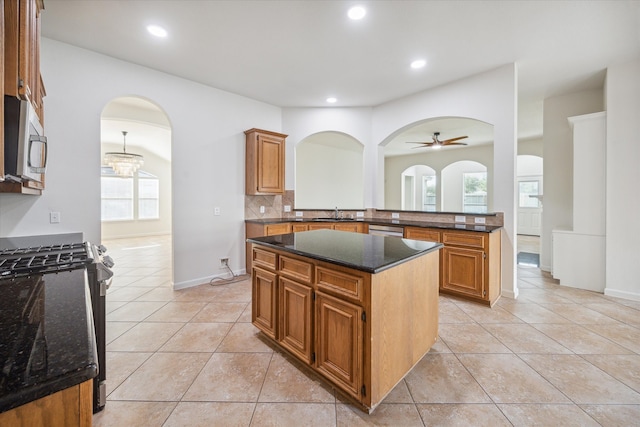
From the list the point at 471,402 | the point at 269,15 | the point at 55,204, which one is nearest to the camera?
the point at 471,402

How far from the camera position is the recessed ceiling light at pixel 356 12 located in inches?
90.9

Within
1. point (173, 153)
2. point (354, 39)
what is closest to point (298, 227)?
point (173, 153)

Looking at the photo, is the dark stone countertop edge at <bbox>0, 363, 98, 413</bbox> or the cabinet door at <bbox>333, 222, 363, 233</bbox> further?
the cabinet door at <bbox>333, 222, 363, 233</bbox>

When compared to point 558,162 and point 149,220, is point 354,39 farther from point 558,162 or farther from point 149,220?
point 149,220

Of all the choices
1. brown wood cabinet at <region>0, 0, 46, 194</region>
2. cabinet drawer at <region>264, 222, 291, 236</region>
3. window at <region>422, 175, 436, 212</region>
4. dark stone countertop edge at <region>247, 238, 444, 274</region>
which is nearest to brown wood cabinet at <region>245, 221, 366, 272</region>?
cabinet drawer at <region>264, 222, 291, 236</region>

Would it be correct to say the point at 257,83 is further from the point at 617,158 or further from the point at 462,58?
the point at 617,158

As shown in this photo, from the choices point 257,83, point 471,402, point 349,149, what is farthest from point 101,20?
point 349,149

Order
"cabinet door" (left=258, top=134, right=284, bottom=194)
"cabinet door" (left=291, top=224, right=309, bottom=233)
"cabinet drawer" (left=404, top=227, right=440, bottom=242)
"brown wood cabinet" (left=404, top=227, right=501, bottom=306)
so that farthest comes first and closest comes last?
1. "cabinet door" (left=291, top=224, right=309, bottom=233)
2. "cabinet door" (left=258, top=134, right=284, bottom=194)
3. "cabinet drawer" (left=404, top=227, right=440, bottom=242)
4. "brown wood cabinet" (left=404, top=227, right=501, bottom=306)

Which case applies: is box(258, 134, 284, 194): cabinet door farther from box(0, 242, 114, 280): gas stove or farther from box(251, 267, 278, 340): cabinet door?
box(0, 242, 114, 280): gas stove

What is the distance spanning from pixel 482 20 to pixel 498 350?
2.91 meters

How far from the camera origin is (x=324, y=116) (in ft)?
15.7

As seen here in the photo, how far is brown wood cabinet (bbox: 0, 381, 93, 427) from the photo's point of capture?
487 millimetres

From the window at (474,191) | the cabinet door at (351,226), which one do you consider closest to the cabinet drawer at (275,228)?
the cabinet door at (351,226)

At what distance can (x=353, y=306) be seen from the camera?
1526 mm
